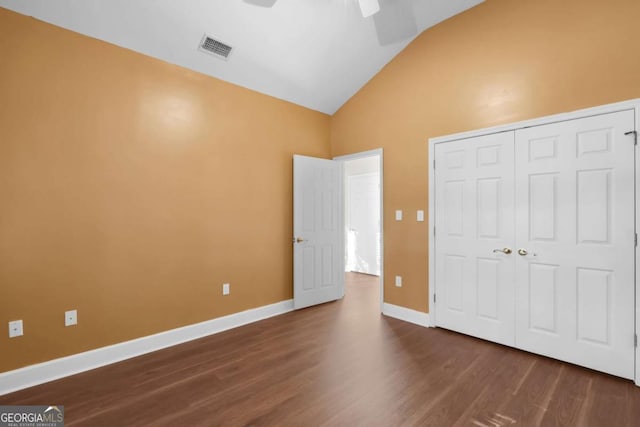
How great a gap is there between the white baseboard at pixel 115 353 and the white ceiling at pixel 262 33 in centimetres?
274

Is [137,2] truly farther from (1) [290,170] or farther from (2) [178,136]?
(1) [290,170]

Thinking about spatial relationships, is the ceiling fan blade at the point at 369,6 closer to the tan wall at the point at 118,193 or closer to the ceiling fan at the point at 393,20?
the ceiling fan at the point at 393,20

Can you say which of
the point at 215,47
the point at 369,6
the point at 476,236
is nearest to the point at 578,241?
the point at 476,236

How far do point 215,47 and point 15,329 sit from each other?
2.96 meters

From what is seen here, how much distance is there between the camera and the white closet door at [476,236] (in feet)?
9.23

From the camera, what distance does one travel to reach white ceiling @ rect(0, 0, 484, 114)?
7.88 feet

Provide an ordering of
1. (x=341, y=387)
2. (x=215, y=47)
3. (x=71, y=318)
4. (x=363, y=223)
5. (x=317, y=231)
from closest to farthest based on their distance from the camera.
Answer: (x=341, y=387), (x=71, y=318), (x=215, y=47), (x=317, y=231), (x=363, y=223)

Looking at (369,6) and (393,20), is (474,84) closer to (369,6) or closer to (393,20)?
(393,20)

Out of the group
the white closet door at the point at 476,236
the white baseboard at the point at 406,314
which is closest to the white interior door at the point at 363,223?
the white baseboard at the point at 406,314

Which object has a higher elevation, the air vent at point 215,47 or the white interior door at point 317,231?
the air vent at point 215,47

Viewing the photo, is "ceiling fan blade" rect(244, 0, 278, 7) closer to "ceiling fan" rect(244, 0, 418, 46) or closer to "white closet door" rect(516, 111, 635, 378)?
"ceiling fan" rect(244, 0, 418, 46)

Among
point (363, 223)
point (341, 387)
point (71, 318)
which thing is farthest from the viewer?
point (363, 223)

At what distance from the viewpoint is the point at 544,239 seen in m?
2.60

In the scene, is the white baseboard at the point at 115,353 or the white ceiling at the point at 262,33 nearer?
the white baseboard at the point at 115,353
